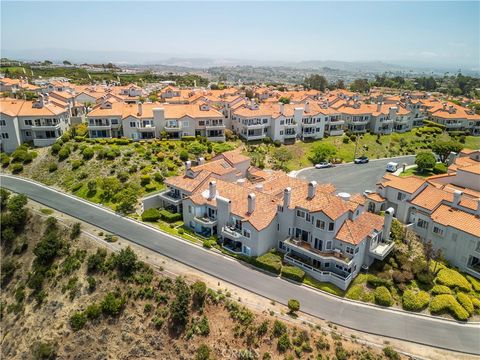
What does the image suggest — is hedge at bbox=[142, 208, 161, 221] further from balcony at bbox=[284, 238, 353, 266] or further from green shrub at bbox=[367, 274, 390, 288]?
green shrub at bbox=[367, 274, 390, 288]

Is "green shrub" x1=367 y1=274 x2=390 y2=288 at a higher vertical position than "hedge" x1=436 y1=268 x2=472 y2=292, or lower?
higher

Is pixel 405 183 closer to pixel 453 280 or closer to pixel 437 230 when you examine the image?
pixel 437 230

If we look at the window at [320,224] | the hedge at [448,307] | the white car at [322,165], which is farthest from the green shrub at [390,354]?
the white car at [322,165]

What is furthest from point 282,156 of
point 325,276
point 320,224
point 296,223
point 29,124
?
point 29,124

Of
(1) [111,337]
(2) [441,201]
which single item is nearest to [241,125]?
(2) [441,201]

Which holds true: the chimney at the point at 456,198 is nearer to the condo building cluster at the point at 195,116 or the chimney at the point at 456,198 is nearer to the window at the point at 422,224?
the window at the point at 422,224

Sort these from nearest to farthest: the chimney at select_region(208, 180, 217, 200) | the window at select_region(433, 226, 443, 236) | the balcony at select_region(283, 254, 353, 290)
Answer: the balcony at select_region(283, 254, 353, 290) → the window at select_region(433, 226, 443, 236) → the chimney at select_region(208, 180, 217, 200)

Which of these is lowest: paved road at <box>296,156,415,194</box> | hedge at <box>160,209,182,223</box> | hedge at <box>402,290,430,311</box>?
hedge at <box>402,290,430,311</box>

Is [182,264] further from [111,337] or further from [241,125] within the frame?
[241,125]

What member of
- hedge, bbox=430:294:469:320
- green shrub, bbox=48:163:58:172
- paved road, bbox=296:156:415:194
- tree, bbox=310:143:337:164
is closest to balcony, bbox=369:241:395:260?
hedge, bbox=430:294:469:320
